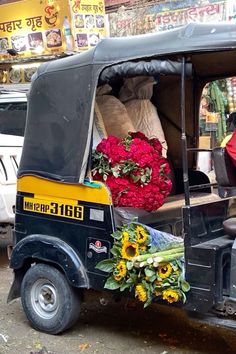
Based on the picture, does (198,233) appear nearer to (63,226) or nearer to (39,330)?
(63,226)

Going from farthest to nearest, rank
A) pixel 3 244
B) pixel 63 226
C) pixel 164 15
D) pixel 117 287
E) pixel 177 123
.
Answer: pixel 164 15, pixel 3 244, pixel 177 123, pixel 63 226, pixel 117 287

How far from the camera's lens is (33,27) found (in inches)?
509

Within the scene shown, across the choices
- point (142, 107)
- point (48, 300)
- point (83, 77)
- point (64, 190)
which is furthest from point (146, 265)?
point (142, 107)

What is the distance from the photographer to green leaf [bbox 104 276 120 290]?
419 centimetres

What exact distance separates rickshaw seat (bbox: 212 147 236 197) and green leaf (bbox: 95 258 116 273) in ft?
3.35

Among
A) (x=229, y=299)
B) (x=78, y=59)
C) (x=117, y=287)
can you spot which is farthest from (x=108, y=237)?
(x=78, y=59)

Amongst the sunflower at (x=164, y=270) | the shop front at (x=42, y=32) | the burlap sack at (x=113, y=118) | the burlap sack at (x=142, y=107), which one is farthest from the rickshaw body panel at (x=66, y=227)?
the shop front at (x=42, y=32)

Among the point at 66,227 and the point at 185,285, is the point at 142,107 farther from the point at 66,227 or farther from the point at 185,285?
the point at 185,285

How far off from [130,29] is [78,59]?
8393mm

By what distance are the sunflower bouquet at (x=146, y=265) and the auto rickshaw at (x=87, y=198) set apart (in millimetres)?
89

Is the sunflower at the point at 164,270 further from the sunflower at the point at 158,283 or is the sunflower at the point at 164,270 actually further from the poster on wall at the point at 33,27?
the poster on wall at the point at 33,27

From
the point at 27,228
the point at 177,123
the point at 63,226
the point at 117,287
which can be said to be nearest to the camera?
the point at 117,287

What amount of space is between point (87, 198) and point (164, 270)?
2.88ft

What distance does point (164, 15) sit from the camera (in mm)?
12000
